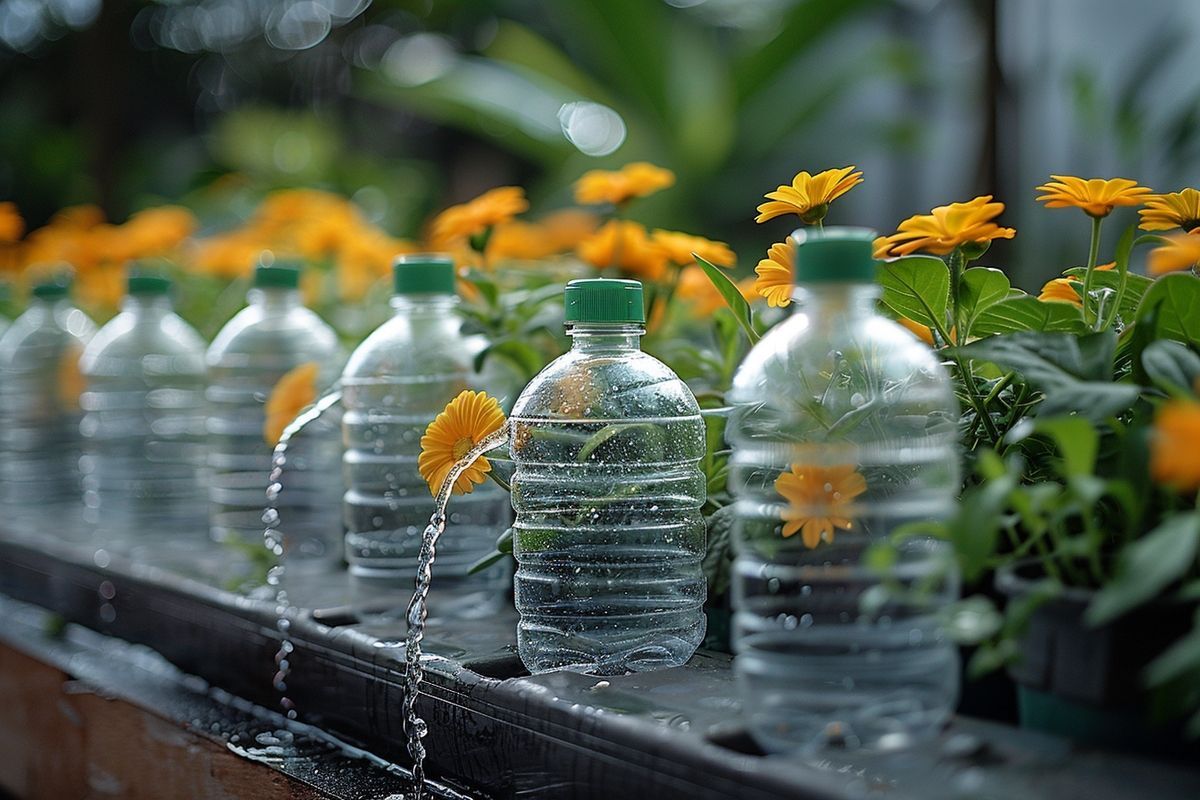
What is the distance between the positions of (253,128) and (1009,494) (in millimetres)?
5181

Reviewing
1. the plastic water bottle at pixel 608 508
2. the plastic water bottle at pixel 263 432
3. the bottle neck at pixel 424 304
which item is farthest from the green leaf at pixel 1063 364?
the plastic water bottle at pixel 263 432

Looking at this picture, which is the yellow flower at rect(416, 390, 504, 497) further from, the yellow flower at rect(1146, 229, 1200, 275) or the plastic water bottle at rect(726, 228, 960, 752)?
the yellow flower at rect(1146, 229, 1200, 275)

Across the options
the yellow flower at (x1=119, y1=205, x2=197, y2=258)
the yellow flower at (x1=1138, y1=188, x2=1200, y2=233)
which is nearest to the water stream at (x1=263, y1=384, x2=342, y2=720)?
the yellow flower at (x1=1138, y1=188, x2=1200, y2=233)

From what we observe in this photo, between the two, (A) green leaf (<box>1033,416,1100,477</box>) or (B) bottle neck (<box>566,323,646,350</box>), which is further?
(B) bottle neck (<box>566,323,646,350</box>)

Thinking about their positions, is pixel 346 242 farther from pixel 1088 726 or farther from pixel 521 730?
pixel 1088 726

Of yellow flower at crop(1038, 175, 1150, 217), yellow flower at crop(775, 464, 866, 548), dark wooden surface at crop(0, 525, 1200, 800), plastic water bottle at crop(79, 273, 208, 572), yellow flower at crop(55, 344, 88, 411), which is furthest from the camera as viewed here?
yellow flower at crop(55, 344, 88, 411)

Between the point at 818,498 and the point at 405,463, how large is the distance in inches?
32.1

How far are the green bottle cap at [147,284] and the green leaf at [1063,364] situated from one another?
1.56 meters

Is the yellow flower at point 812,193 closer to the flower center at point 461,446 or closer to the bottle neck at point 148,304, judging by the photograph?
the flower center at point 461,446

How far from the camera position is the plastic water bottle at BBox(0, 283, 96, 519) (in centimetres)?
275

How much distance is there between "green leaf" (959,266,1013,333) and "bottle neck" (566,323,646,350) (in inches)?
12.0

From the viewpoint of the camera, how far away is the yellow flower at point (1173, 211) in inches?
43.5

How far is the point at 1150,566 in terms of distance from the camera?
0.79 m

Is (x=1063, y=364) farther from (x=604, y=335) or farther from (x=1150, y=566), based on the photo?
(x=604, y=335)
